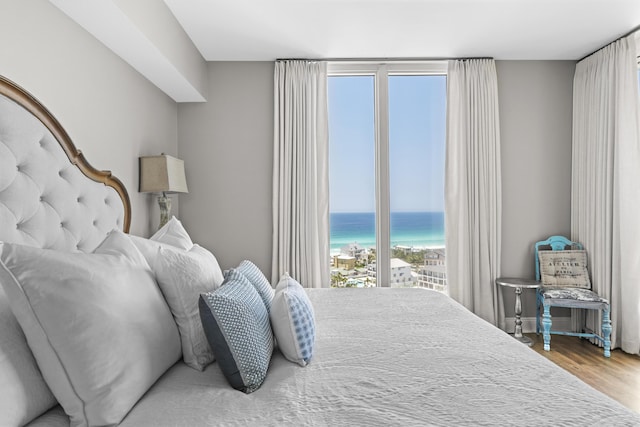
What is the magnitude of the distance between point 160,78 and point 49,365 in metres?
2.66

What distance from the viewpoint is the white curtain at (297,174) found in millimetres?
3939

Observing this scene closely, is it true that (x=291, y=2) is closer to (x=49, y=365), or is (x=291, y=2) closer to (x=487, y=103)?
(x=487, y=103)

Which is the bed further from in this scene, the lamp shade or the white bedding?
the lamp shade

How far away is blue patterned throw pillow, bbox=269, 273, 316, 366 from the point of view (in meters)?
1.47

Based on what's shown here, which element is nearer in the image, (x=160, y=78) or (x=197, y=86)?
(x=160, y=78)

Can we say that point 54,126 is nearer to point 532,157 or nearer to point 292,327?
point 292,327

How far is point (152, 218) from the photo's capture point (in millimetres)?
3328

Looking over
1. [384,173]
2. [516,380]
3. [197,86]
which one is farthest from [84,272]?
[384,173]

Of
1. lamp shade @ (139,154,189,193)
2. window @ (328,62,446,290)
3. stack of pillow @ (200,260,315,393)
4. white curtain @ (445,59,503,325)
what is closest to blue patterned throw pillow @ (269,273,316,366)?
stack of pillow @ (200,260,315,393)

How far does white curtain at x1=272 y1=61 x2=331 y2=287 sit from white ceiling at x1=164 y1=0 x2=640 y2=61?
0.22 m

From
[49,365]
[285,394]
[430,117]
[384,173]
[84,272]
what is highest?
[430,117]

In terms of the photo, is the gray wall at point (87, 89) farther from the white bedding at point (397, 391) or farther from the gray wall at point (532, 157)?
the gray wall at point (532, 157)

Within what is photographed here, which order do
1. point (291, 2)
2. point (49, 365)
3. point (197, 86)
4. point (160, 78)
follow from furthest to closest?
point (197, 86) < point (160, 78) < point (291, 2) < point (49, 365)

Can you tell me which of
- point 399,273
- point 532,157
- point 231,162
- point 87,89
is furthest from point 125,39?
point 532,157
